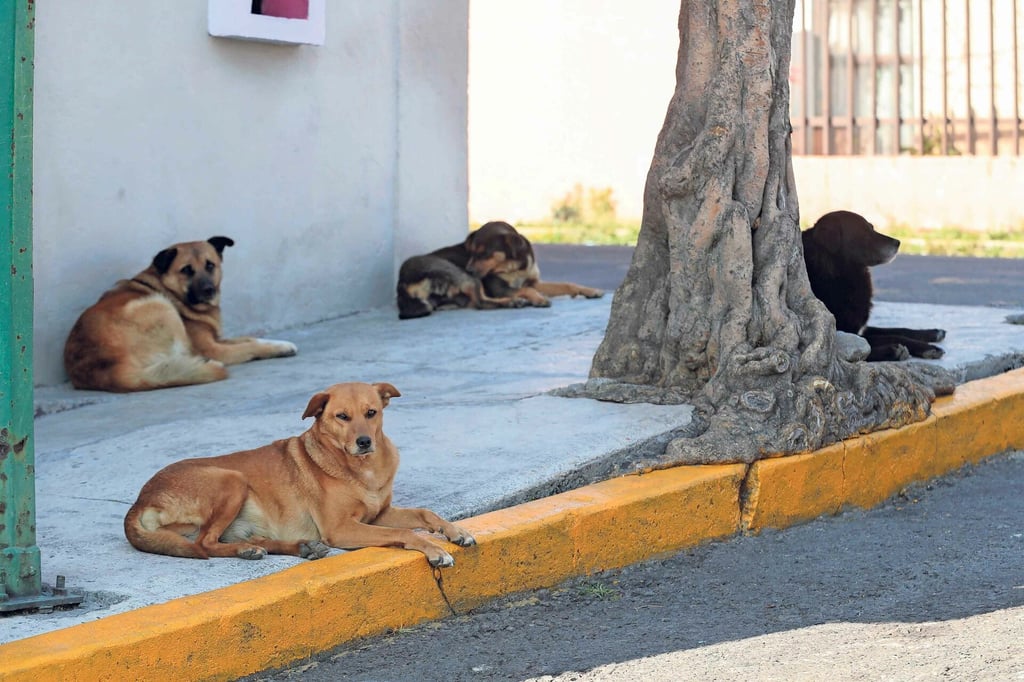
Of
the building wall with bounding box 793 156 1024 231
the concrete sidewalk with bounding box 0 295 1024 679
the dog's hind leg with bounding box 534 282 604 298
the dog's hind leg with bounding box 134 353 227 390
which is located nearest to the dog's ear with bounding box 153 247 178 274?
the dog's hind leg with bounding box 134 353 227 390

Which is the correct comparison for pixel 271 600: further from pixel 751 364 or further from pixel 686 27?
pixel 686 27

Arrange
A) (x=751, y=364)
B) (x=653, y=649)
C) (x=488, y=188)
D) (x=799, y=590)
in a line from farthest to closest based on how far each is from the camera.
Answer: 1. (x=488, y=188)
2. (x=751, y=364)
3. (x=799, y=590)
4. (x=653, y=649)

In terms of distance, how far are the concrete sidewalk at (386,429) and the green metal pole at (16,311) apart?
19 centimetres

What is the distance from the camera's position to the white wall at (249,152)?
8.20 meters

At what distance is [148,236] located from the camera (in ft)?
28.7

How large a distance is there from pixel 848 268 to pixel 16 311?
512 centimetres

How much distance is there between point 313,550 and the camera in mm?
4688

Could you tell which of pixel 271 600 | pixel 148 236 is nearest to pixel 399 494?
pixel 271 600

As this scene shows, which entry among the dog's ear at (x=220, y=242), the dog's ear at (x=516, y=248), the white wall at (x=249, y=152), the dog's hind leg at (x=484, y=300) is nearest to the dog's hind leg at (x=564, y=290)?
the dog's ear at (x=516, y=248)

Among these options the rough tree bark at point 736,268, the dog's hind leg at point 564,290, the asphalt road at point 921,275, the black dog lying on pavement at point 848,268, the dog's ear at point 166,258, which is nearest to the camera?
the rough tree bark at point 736,268

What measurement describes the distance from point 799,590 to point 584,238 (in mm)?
14723

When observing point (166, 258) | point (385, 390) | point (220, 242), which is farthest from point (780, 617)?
point (220, 242)

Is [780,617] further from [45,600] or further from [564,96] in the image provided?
[564,96]

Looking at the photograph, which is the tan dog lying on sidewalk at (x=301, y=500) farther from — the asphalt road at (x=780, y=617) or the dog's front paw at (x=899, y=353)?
the dog's front paw at (x=899, y=353)
